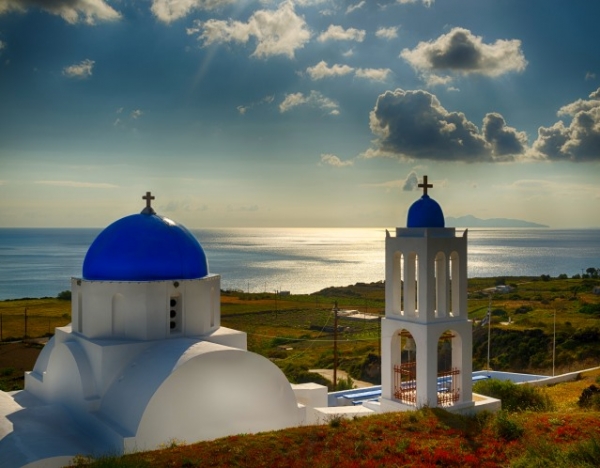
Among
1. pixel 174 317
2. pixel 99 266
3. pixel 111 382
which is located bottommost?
pixel 111 382

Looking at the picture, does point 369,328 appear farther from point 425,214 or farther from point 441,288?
point 425,214

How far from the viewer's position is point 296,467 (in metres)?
8.22

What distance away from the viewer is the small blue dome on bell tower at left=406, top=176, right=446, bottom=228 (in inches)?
502

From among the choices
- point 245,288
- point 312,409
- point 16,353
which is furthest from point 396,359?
point 245,288

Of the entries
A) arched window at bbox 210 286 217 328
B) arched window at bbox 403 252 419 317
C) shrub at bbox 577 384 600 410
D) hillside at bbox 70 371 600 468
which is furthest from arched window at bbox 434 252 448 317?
arched window at bbox 210 286 217 328

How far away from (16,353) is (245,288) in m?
63.9

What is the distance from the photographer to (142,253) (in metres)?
12.8

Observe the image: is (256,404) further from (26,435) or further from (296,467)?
(26,435)

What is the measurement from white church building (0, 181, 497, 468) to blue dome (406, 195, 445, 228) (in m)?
0.03

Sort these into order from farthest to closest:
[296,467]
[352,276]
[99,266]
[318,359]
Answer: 1. [352,276]
2. [318,359]
3. [99,266]
4. [296,467]

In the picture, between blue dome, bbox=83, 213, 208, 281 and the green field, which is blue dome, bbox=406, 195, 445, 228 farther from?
the green field

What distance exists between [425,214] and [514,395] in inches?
264

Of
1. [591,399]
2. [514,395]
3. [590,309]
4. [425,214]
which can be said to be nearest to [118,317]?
[425,214]

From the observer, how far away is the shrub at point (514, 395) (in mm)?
15422
